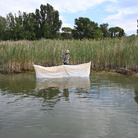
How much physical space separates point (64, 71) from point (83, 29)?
40.8 m

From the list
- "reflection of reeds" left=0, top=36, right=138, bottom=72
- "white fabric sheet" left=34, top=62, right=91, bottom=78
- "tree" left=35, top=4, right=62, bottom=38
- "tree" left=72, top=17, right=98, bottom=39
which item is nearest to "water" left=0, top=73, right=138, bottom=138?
"white fabric sheet" left=34, top=62, right=91, bottom=78

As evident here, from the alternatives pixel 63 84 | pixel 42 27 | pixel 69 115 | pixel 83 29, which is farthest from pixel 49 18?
pixel 69 115

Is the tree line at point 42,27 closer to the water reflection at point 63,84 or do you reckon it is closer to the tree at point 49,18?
the tree at point 49,18

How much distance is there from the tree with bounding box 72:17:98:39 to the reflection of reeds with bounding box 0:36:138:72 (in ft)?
121

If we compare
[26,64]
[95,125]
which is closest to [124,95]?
[95,125]

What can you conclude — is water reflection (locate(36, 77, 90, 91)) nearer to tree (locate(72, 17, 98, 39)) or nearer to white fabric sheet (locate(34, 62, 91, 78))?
white fabric sheet (locate(34, 62, 91, 78))

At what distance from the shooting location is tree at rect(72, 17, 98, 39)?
49312mm

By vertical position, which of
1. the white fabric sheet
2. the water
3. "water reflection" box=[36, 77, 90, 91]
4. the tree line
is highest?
the tree line

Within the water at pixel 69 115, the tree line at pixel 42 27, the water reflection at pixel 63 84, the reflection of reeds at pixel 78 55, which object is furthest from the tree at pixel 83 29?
the water at pixel 69 115

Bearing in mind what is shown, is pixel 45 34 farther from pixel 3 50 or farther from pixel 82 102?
pixel 82 102

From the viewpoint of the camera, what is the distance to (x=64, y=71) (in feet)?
34.3

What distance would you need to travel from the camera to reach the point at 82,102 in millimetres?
5469

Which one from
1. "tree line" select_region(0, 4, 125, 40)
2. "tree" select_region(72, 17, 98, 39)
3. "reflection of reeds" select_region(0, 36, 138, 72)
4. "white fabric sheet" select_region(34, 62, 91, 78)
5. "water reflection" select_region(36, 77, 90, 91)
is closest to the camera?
"water reflection" select_region(36, 77, 90, 91)

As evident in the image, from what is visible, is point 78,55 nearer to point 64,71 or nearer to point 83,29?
point 64,71
